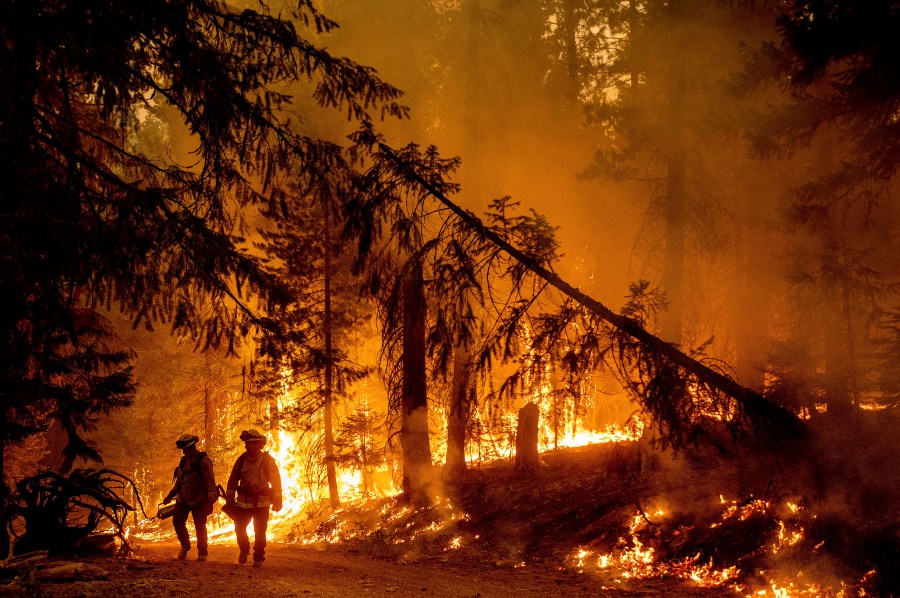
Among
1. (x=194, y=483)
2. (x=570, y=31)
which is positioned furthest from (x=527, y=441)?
(x=570, y=31)

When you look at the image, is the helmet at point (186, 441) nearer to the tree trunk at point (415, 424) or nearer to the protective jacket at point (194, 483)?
the protective jacket at point (194, 483)

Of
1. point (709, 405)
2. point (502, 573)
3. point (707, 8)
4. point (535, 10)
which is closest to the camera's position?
point (709, 405)

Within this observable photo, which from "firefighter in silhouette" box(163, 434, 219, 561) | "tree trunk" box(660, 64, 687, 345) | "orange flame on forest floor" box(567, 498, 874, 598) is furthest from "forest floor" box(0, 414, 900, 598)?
"tree trunk" box(660, 64, 687, 345)

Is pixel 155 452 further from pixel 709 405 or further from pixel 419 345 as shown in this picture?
pixel 709 405

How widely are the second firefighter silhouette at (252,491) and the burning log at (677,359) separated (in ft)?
16.2

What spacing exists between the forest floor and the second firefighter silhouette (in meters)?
0.68

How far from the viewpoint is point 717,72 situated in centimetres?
1245

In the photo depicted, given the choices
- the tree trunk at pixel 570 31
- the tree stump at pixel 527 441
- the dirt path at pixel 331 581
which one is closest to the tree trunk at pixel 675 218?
the tree stump at pixel 527 441

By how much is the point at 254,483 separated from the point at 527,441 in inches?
288

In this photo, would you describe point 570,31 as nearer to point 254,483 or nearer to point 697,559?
point 697,559

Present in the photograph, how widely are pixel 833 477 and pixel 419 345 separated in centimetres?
938

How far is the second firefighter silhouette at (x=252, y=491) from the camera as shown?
8.91 meters

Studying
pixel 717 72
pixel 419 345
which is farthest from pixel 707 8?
pixel 419 345

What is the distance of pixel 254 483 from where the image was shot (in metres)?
8.92
